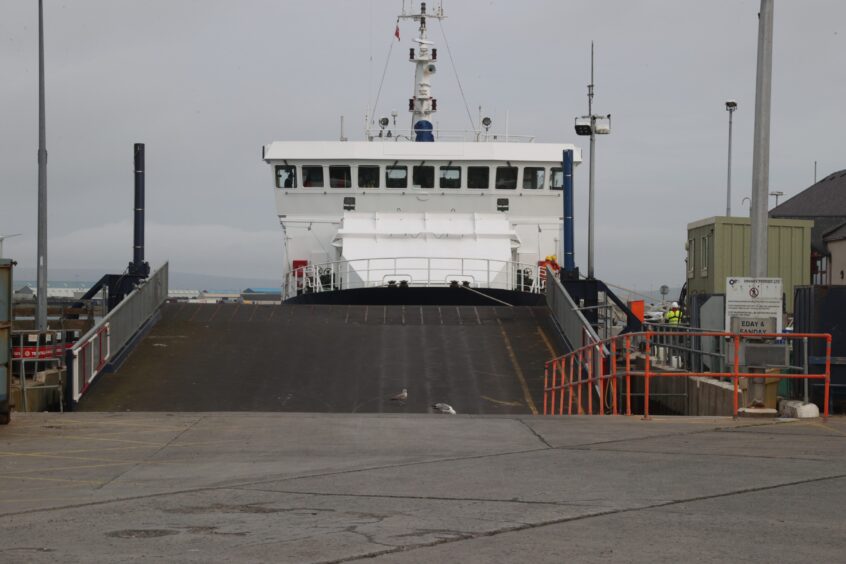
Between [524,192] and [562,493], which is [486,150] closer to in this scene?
[524,192]

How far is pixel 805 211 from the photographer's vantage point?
4541 cm

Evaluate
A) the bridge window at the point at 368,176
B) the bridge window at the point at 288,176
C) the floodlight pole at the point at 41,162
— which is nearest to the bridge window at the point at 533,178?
the bridge window at the point at 368,176

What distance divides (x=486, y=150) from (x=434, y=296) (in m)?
5.89

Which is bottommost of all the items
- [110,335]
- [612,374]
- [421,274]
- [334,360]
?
[334,360]

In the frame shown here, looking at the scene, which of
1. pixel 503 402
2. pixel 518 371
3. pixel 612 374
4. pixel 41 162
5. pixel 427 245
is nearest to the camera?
pixel 612 374

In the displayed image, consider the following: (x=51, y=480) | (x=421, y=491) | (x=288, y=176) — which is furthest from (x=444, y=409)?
(x=288, y=176)

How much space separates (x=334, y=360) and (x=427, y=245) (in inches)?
360

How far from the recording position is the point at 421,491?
8.07 m

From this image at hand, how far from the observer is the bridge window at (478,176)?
3092 cm

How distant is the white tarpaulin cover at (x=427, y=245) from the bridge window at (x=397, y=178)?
1020 mm

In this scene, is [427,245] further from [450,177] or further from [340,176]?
[340,176]

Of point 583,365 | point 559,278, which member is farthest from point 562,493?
point 559,278

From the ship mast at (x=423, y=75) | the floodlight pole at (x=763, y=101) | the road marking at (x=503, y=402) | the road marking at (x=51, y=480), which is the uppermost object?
the ship mast at (x=423, y=75)

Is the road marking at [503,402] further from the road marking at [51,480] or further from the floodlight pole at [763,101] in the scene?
the road marking at [51,480]
